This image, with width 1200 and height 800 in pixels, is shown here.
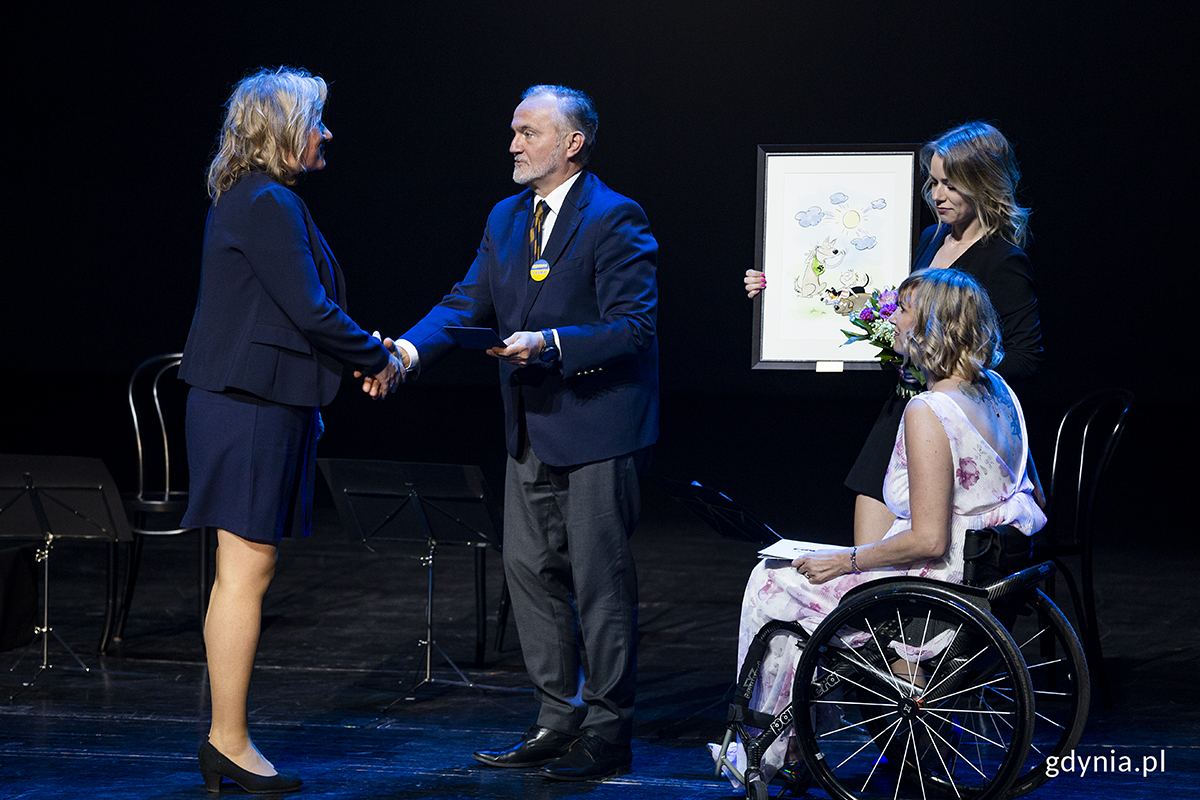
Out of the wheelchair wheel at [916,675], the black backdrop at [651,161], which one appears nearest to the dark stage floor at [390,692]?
the wheelchair wheel at [916,675]

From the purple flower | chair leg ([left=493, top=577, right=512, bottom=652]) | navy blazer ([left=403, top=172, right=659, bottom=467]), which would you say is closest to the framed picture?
navy blazer ([left=403, top=172, right=659, bottom=467])

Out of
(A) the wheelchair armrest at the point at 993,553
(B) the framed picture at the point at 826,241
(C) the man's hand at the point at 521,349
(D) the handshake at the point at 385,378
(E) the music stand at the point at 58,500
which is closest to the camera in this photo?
(A) the wheelchair armrest at the point at 993,553

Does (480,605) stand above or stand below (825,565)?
below

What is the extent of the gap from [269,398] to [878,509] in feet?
4.51

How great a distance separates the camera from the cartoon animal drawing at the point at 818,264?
324 centimetres

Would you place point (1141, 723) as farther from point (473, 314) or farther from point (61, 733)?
point (61, 733)

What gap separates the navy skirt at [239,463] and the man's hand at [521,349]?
461mm

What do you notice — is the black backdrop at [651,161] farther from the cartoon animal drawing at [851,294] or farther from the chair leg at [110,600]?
the cartoon animal drawing at [851,294]

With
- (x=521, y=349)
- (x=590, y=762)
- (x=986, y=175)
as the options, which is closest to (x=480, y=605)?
(x=590, y=762)

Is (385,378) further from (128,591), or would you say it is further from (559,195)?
(128,591)

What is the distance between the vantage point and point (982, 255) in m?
2.85

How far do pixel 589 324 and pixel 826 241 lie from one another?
33.9 inches

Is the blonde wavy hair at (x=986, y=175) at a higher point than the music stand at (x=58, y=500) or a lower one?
higher

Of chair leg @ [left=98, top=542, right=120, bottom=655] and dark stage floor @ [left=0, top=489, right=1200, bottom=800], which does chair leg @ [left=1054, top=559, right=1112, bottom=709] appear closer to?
dark stage floor @ [left=0, top=489, right=1200, bottom=800]
